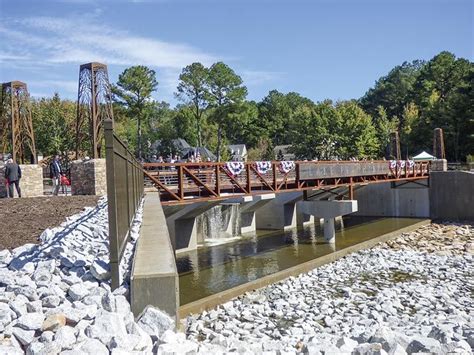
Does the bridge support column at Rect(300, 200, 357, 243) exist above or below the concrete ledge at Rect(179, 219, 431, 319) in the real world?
above

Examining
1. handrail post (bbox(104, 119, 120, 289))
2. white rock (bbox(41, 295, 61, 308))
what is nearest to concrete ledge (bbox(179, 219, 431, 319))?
handrail post (bbox(104, 119, 120, 289))

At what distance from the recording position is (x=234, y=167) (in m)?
17.8

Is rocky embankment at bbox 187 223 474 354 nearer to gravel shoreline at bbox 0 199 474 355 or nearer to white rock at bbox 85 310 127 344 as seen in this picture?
gravel shoreline at bbox 0 199 474 355

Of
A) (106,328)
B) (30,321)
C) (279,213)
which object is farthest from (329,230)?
(30,321)

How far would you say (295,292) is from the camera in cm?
1415

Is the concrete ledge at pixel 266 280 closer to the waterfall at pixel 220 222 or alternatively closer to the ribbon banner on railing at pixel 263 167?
the ribbon banner on railing at pixel 263 167

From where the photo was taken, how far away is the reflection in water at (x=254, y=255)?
1666 centimetres

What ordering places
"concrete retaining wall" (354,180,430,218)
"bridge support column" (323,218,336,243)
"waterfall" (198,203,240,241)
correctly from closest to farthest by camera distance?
"bridge support column" (323,218,336,243) < "waterfall" (198,203,240,241) < "concrete retaining wall" (354,180,430,218)

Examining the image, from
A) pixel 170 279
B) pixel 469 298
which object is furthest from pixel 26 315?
pixel 469 298

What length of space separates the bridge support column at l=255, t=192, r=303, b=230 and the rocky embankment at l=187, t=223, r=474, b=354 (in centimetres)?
1025

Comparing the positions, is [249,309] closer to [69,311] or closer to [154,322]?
[154,322]

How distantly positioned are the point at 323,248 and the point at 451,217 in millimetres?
15054

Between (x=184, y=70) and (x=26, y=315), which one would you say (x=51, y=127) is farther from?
(x=26, y=315)

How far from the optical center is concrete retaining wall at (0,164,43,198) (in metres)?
19.9
